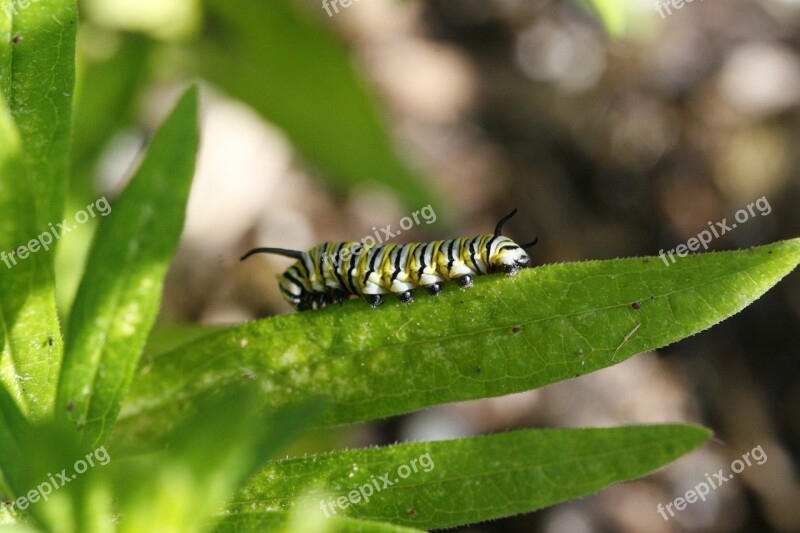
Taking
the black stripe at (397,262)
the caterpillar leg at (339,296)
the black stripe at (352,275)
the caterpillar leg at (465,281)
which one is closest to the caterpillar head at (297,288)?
the caterpillar leg at (339,296)

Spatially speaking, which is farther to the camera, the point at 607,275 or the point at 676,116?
the point at 676,116

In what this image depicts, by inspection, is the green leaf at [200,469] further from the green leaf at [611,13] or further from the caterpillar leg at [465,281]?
the green leaf at [611,13]

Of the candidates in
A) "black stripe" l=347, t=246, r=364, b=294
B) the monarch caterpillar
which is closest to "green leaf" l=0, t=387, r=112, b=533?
the monarch caterpillar

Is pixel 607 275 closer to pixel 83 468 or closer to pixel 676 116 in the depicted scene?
pixel 83 468

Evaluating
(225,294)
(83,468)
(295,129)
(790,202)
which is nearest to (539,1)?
(790,202)

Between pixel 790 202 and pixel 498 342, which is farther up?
pixel 498 342

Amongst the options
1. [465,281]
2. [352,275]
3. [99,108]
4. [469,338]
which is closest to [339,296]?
[352,275]
